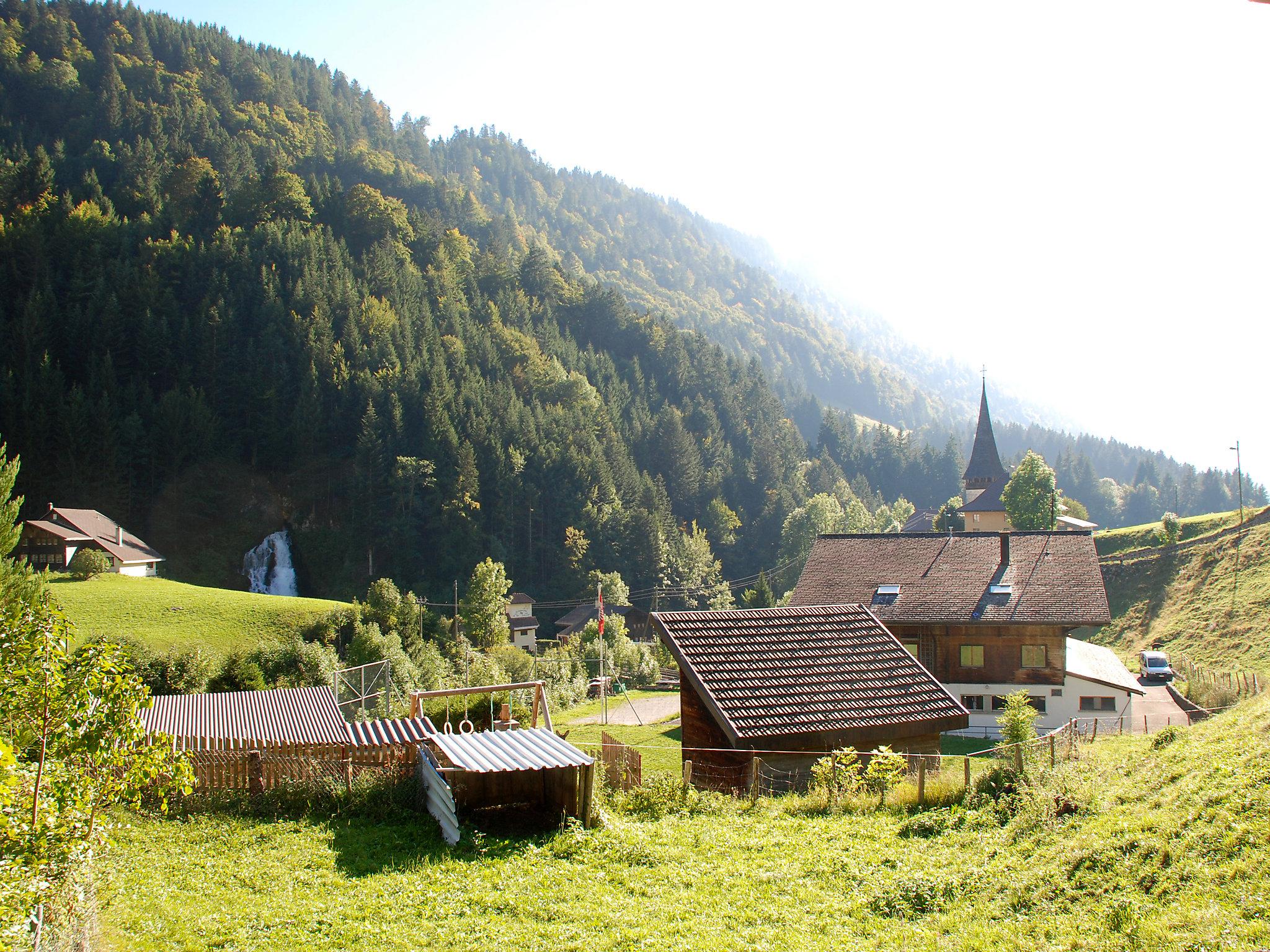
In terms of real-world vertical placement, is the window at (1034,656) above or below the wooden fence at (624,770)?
above

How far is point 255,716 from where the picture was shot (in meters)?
24.0

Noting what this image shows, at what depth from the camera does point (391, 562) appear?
275ft

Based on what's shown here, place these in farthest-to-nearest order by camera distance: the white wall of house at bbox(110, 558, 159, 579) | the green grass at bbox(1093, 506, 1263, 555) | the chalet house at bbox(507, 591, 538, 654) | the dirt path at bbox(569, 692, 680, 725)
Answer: the chalet house at bbox(507, 591, 538, 654) < the green grass at bbox(1093, 506, 1263, 555) < the white wall of house at bbox(110, 558, 159, 579) < the dirt path at bbox(569, 692, 680, 725)

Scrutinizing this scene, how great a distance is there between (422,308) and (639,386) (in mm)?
34766

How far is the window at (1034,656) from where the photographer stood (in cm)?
3100

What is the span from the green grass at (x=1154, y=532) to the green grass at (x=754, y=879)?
55.0 m

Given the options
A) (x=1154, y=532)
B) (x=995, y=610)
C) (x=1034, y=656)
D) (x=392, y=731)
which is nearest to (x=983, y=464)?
(x=1154, y=532)

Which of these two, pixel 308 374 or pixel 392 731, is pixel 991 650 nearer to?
pixel 392 731

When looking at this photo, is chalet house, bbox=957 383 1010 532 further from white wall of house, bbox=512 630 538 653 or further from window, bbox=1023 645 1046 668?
window, bbox=1023 645 1046 668

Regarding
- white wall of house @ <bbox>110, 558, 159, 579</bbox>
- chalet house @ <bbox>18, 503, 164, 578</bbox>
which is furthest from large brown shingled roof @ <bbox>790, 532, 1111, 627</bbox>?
chalet house @ <bbox>18, 503, 164, 578</bbox>

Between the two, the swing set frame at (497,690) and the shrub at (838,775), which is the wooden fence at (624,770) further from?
the shrub at (838,775)

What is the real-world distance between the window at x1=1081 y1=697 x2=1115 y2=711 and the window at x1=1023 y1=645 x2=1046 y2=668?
174 centimetres

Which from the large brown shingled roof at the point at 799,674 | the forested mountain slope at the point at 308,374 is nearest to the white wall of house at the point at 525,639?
the forested mountain slope at the point at 308,374

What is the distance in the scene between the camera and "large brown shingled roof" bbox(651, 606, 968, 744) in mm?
16625
